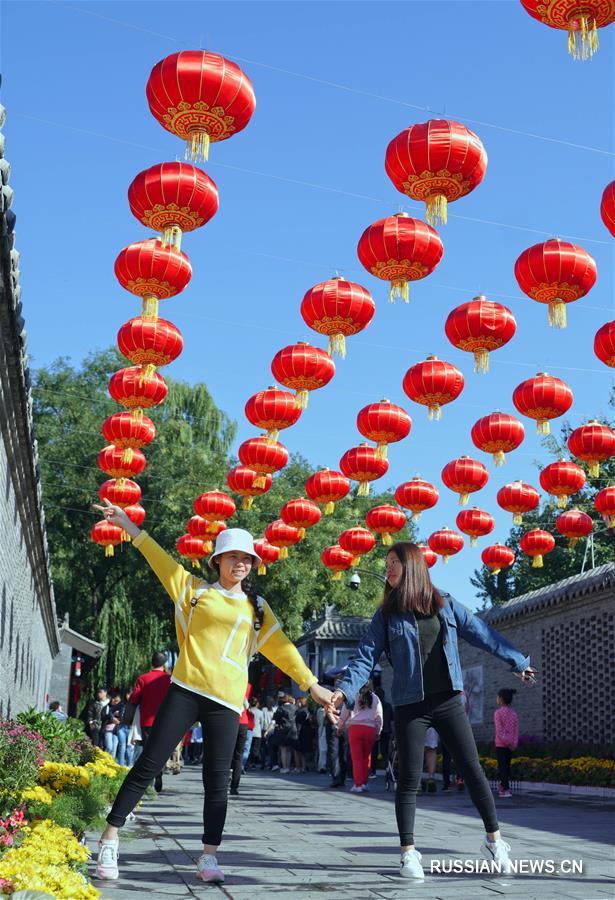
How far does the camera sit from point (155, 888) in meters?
4.85

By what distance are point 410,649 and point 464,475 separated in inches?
442

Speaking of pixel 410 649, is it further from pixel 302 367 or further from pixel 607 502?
pixel 607 502

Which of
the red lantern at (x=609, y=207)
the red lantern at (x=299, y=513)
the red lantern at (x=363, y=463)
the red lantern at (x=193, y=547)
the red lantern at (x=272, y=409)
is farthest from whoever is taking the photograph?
the red lantern at (x=193, y=547)

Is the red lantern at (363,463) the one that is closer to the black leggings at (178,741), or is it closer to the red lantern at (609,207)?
the red lantern at (609,207)

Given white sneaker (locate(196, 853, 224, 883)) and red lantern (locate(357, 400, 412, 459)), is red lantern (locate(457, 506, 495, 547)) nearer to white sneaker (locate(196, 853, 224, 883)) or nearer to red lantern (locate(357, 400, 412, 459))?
red lantern (locate(357, 400, 412, 459))

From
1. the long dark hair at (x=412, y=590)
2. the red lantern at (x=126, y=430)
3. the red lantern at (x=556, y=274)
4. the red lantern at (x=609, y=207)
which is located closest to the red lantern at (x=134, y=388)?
the red lantern at (x=126, y=430)

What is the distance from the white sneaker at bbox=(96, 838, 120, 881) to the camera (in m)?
4.96

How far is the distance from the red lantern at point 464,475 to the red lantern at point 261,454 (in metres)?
2.74

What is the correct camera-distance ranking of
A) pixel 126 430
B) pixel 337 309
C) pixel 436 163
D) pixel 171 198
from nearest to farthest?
1. pixel 436 163
2. pixel 171 198
3. pixel 337 309
4. pixel 126 430

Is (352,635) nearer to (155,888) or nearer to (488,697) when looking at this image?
(488,697)

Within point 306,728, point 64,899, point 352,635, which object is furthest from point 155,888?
point 352,635

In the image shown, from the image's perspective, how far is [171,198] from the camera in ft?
32.4

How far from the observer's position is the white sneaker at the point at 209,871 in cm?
500

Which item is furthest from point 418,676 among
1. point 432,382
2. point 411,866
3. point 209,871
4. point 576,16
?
point 432,382
